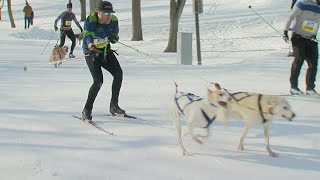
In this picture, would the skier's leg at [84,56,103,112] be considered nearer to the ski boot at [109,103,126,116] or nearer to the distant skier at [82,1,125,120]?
the distant skier at [82,1,125,120]

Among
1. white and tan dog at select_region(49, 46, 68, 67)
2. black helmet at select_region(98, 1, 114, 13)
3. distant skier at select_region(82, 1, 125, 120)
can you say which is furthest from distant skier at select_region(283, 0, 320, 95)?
white and tan dog at select_region(49, 46, 68, 67)

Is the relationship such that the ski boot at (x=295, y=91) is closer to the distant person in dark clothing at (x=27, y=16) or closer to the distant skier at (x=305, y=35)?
the distant skier at (x=305, y=35)

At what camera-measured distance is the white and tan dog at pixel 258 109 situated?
475 centimetres

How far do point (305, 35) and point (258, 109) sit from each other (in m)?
3.37

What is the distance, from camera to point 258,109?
4.88 m

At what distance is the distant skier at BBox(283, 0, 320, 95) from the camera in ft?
25.2

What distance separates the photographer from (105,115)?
7.13 m

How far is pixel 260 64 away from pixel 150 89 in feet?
13.3

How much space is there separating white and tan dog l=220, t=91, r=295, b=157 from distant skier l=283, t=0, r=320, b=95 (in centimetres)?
314

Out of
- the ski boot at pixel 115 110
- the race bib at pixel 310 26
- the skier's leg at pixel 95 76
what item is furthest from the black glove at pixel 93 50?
the race bib at pixel 310 26

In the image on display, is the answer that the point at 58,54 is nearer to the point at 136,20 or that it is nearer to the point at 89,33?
the point at 89,33

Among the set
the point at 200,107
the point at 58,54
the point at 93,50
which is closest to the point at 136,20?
the point at 58,54

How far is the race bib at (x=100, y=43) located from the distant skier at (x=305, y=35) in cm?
298

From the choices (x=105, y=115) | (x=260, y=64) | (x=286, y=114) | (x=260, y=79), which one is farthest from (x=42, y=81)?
(x=286, y=114)
